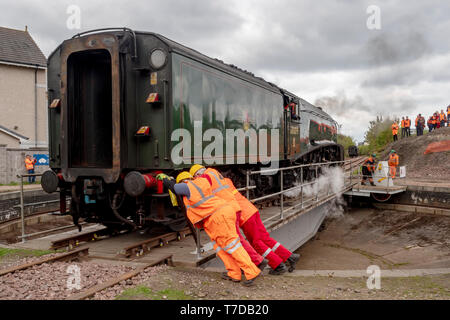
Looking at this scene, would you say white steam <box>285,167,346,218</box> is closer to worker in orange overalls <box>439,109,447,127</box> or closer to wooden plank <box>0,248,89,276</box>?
wooden plank <box>0,248,89,276</box>

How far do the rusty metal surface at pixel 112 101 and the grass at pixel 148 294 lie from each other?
2364 mm

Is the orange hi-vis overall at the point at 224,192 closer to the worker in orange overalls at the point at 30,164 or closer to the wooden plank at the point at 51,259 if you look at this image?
the wooden plank at the point at 51,259

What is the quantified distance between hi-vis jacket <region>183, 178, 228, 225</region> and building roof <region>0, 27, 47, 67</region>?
23016mm

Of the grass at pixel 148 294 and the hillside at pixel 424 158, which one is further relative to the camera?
the hillside at pixel 424 158

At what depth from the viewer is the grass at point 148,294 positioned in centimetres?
401

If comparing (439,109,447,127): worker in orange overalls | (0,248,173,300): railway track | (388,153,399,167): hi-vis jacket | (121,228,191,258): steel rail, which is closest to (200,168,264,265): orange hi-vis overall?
(0,248,173,300): railway track

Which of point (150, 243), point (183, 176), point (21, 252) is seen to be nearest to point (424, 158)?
point (150, 243)

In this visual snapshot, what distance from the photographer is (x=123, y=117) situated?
6.23 m

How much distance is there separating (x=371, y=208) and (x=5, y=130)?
61.0 ft

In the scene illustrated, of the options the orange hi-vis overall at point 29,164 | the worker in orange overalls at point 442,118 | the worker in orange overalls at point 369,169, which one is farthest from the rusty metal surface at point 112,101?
the worker in orange overalls at point 442,118

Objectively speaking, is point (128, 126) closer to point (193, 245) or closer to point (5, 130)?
point (193, 245)

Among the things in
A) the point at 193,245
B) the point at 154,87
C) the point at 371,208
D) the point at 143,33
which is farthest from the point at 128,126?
the point at 371,208

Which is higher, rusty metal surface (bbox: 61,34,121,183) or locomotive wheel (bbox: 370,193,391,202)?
rusty metal surface (bbox: 61,34,121,183)

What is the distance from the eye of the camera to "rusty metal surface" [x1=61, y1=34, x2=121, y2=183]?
6051 millimetres
